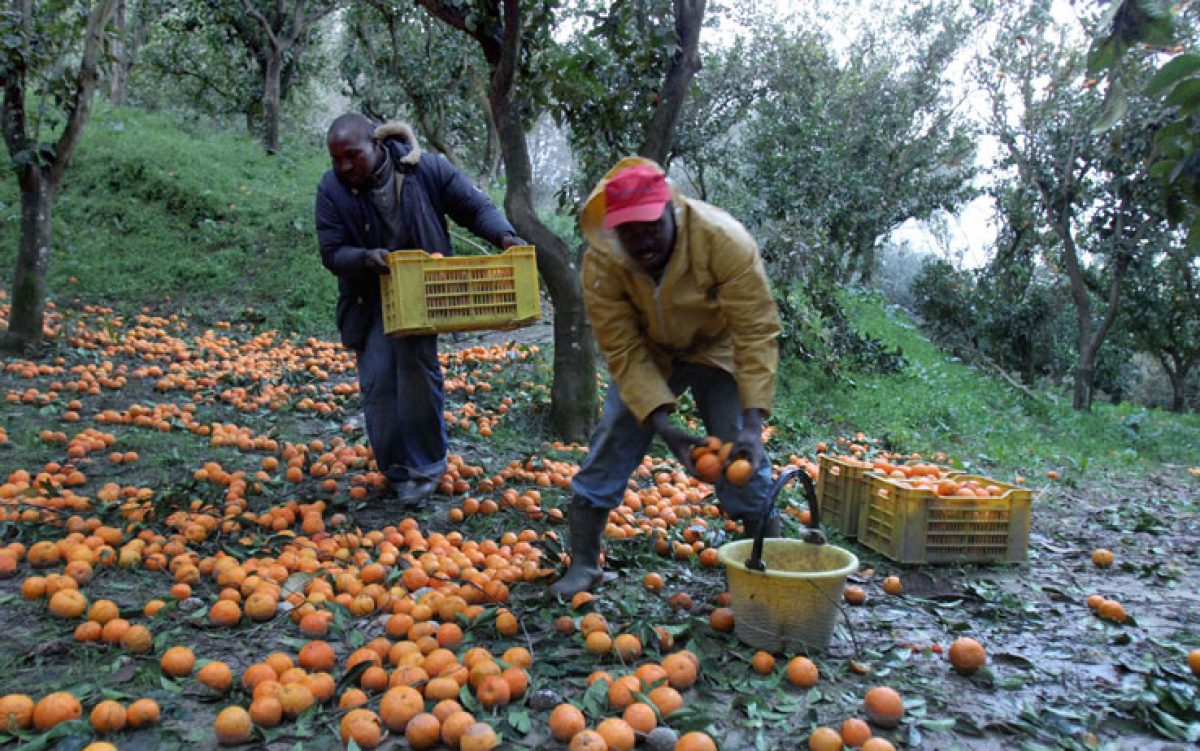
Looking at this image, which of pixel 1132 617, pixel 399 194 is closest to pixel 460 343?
pixel 399 194

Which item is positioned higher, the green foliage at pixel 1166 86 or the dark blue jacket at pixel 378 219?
the green foliage at pixel 1166 86

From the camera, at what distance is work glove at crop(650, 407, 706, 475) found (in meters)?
2.93

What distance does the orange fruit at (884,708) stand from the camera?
2.46 metres

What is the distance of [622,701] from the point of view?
2.47 metres

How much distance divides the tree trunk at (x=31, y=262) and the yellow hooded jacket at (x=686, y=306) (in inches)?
233

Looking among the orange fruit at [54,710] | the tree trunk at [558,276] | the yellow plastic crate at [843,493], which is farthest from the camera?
the tree trunk at [558,276]

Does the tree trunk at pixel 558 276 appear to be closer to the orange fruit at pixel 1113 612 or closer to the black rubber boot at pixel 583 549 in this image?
the black rubber boot at pixel 583 549

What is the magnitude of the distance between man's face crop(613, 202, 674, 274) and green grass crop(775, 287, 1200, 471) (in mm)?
4725

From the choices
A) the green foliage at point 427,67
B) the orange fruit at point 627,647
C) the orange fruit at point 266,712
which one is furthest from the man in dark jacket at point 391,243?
the green foliage at point 427,67

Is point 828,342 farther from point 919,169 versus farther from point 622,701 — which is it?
point 919,169

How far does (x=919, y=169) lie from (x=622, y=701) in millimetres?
19323

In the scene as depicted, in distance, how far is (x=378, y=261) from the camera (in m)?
3.85

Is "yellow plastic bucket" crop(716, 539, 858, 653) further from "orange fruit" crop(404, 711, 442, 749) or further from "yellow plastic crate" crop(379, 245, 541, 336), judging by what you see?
"yellow plastic crate" crop(379, 245, 541, 336)

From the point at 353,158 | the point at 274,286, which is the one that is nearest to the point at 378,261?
the point at 353,158
